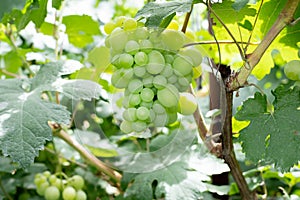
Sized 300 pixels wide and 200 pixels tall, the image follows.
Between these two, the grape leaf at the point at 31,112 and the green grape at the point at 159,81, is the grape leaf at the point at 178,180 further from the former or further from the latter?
the green grape at the point at 159,81

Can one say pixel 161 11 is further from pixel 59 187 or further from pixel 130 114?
pixel 59 187

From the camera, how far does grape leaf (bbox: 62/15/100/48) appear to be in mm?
1352

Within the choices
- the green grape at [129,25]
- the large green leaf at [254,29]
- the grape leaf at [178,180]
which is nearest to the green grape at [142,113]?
the green grape at [129,25]

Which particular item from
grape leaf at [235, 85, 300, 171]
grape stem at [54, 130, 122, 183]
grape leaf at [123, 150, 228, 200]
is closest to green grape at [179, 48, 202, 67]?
grape leaf at [235, 85, 300, 171]

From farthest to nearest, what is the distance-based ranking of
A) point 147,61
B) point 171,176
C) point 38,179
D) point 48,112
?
point 38,179 → point 171,176 → point 48,112 → point 147,61

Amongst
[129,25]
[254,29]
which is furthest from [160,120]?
[254,29]

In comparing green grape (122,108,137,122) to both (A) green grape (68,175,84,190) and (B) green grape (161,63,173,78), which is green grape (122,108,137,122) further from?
(A) green grape (68,175,84,190)

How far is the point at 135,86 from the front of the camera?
62cm

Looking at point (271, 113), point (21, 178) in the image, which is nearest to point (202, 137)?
point (271, 113)

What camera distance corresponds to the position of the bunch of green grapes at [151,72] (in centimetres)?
→ 61

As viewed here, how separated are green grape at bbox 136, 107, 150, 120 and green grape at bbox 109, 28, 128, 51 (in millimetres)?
86

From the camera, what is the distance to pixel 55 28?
4.29 ft

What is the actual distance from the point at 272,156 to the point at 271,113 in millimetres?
73

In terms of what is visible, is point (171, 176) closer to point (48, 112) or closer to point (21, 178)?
point (48, 112)
